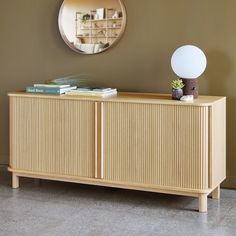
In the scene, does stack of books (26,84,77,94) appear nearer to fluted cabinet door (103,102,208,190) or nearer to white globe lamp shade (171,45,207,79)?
fluted cabinet door (103,102,208,190)

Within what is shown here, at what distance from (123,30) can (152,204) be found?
131 centimetres

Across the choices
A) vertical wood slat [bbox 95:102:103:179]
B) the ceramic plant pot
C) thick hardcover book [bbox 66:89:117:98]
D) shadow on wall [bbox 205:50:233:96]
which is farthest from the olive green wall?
vertical wood slat [bbox 95:102:103:179]

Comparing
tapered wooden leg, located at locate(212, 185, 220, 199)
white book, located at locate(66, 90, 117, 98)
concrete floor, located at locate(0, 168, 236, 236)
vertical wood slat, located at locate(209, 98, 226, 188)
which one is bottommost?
concrete floor, located at locate(0, 168, 236, 236)

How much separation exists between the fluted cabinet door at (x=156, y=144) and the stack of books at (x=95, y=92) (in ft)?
0.41

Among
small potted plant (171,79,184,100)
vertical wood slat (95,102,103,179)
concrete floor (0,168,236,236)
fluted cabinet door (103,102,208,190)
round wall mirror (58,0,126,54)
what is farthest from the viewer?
round wall mirror (58,0,126,54)

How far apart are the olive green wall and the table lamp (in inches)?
11.7

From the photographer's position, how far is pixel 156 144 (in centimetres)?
374

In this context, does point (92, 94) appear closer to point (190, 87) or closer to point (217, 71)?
point (190, 87)

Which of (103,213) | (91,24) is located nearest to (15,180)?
(103,213)

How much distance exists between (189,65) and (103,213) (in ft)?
3.67

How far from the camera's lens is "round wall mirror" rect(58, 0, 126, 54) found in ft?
13.9

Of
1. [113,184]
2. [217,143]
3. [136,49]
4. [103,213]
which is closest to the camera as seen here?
[103,213]

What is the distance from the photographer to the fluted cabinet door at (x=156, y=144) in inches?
143

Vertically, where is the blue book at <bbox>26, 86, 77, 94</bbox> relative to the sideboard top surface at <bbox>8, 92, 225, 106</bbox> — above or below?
above
